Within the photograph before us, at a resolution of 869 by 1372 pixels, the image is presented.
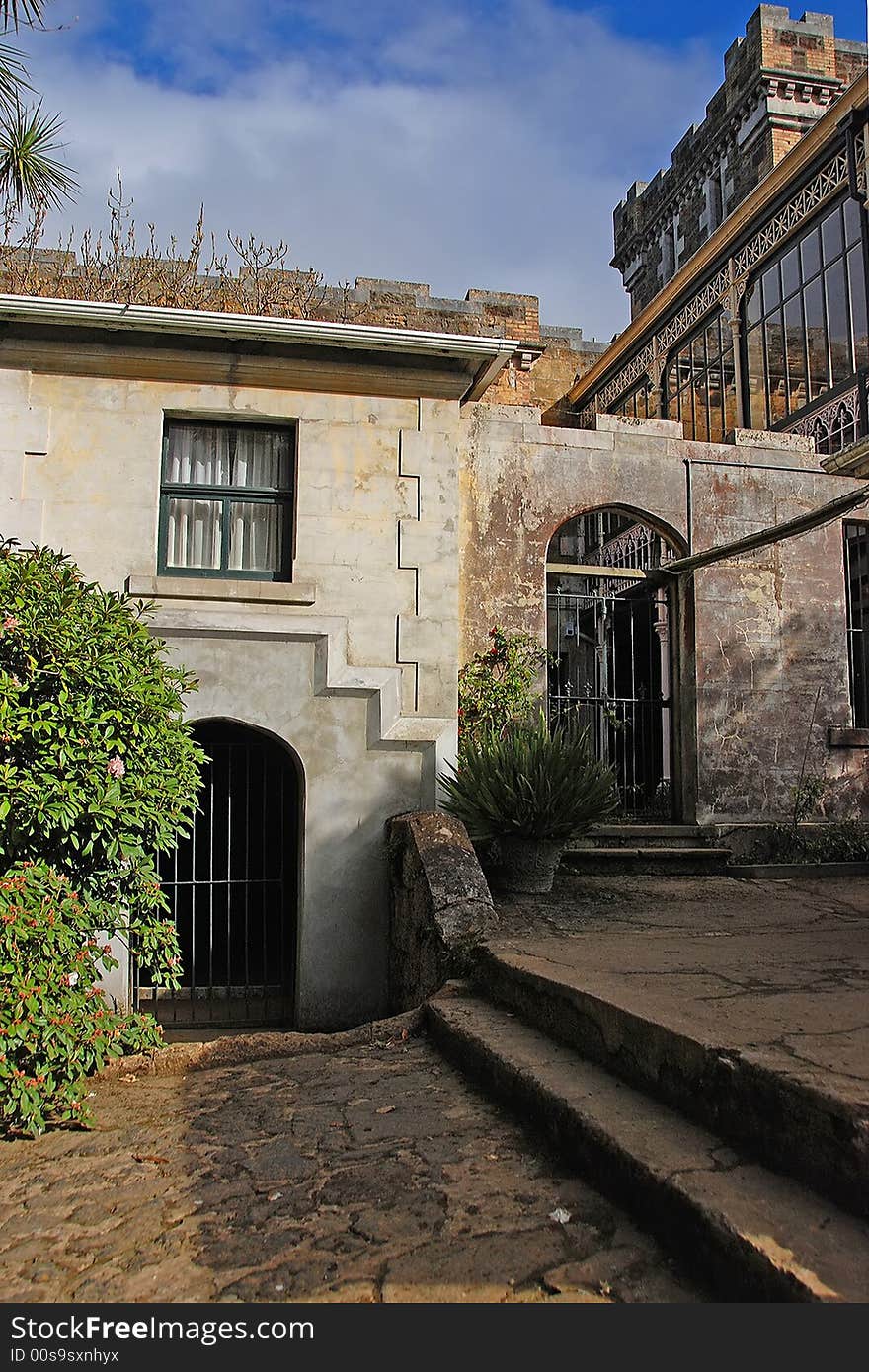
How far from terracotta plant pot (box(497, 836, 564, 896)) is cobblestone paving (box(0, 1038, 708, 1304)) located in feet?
9.56

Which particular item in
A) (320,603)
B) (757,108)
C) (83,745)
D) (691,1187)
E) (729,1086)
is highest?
(757,108)

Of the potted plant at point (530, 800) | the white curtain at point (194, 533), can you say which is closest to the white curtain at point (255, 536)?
the white curtain at point (194, 533)

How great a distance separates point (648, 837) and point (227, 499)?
4756mm

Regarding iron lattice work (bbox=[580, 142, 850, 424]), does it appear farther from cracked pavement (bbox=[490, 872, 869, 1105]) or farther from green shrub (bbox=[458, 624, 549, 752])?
cracked pavement (bbox=[490, 872, 869, 1105])

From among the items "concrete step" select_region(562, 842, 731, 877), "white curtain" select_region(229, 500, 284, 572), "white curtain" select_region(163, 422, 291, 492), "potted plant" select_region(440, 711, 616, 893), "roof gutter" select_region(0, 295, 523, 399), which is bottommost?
"concrete step" select_region(562, 842, 731, 877)

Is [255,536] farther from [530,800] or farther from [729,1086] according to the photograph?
[729,1086]

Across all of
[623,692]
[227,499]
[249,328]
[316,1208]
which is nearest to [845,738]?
[623,692]

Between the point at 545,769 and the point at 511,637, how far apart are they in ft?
6.30

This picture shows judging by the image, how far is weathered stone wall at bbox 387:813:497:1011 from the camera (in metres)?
5.97

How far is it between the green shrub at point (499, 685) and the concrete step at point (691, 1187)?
14.8 feet

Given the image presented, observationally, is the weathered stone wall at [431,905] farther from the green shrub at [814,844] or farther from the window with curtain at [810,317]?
the window with curtain at [810,317]

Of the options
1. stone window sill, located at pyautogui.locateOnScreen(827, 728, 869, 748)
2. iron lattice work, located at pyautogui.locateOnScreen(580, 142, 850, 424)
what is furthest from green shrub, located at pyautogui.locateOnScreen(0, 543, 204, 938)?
stone window sill, located at pyautogui.locateOnScreen(827, 728, 869, 748)

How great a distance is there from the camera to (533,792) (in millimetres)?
7102

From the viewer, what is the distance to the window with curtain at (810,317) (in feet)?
34.9
